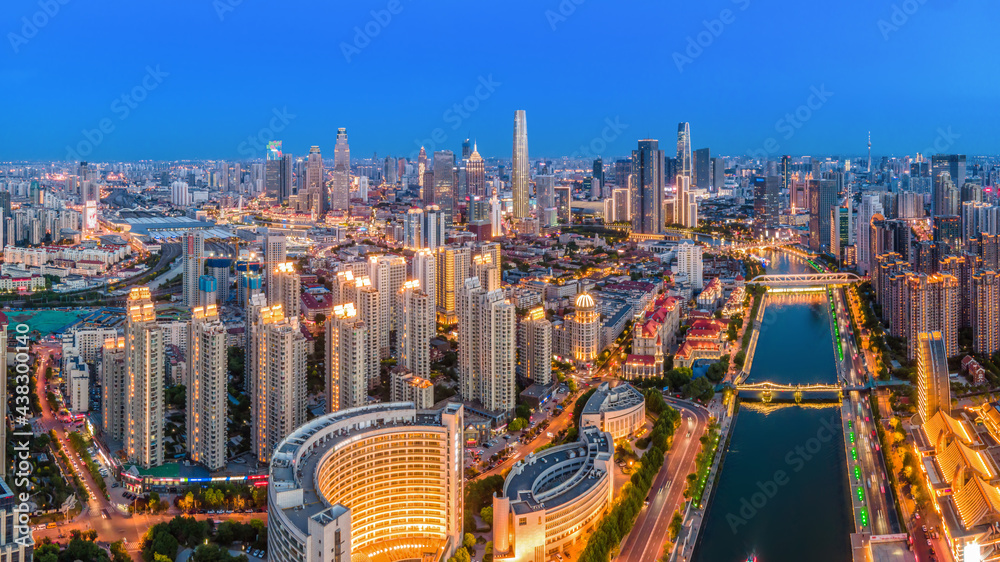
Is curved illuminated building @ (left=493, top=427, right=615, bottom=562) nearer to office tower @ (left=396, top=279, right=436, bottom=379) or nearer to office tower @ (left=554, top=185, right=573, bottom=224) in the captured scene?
office tower @ (left=396, top=279, right=436, bottom=379)

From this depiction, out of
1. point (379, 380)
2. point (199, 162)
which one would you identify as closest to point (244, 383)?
point (379, 380)

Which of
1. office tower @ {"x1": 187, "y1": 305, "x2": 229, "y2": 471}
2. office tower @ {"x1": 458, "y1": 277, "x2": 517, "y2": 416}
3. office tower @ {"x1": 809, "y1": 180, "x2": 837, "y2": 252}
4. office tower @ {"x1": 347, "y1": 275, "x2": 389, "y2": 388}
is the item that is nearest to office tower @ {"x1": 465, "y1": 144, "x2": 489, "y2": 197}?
office tower @ {"x1": 809, "y1": 180, "x2": 837, "y2": 252}

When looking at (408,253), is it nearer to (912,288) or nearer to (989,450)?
(912,288)

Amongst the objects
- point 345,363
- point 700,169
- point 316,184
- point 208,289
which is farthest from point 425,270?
point 700,169

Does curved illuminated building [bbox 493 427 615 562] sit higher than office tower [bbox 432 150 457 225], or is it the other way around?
office tower [bbox 432 150 457 225]

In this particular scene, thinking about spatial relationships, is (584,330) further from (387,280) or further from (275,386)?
(275,386)

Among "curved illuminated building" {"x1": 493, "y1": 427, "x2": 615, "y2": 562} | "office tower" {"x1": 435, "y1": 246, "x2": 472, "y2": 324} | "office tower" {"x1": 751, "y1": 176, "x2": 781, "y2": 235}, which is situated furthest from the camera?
"office tower" {"x1": 751, "y1": 176, "x2": 781, "y2": 235}

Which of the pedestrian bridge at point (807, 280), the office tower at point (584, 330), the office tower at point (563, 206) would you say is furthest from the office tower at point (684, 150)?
the office tower at point (584, 330)

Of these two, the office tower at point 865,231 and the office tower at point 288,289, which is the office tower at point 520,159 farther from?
the office tower at point 288,289
